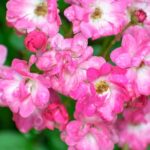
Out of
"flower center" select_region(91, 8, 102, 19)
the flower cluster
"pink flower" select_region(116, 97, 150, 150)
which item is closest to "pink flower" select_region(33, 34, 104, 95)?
the flower cluster

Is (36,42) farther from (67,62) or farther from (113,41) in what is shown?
(113,41)

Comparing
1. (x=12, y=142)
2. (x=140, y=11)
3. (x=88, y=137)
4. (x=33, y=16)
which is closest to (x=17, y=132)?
(x=12, y=142)

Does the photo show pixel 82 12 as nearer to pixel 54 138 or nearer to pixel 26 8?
pixel 26 8

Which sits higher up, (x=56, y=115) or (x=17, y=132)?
(x=56, y=115)

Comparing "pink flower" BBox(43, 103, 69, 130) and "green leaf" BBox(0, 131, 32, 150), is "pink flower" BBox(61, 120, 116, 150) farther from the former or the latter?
"green leaf" BBox(0, 131, 32, 150)

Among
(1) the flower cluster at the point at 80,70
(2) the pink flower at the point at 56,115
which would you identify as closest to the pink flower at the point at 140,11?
(1) the flower cluster at the point at 80,70

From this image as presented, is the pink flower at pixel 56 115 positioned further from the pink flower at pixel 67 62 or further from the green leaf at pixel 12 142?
the green leaf at pixel 12 142

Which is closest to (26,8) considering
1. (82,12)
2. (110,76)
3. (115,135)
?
(82,12)
